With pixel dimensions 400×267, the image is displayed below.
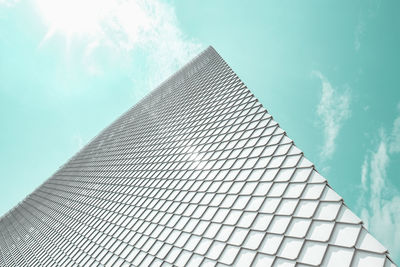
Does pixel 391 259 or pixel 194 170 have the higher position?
pixel 391 259

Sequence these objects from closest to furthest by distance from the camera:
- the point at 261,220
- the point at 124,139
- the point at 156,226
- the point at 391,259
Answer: the point at 391,259 → the point at 261,220 → the point at 156,226 → the point at 124,139

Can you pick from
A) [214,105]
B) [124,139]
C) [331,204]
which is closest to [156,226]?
[331,204]

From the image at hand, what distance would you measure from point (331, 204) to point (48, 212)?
196ft

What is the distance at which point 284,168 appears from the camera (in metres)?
18.5

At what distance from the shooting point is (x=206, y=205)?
2181 centimetres

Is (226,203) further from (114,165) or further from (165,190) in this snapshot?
(114,165)

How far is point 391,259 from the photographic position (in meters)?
9.49

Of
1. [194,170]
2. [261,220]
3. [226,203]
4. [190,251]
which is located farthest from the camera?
[194,170]

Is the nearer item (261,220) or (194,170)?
(261,220)

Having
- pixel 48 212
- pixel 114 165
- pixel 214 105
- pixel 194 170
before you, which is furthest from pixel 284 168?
pixel 48 212

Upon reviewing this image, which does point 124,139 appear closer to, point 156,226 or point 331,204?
point 156,226

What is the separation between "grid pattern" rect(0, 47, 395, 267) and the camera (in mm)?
12945

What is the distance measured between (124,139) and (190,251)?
161ft

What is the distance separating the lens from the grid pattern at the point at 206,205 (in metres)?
12.9
